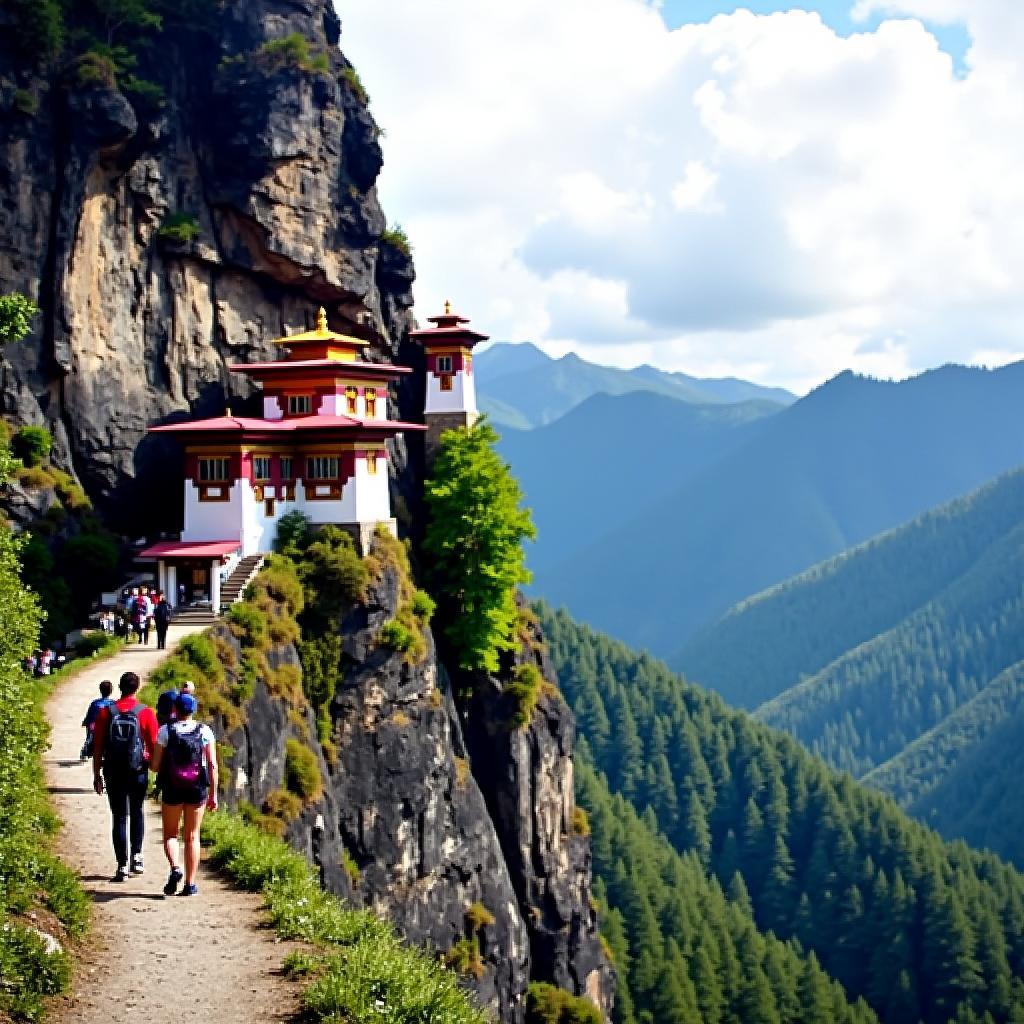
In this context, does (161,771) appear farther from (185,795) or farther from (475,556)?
(475,556)

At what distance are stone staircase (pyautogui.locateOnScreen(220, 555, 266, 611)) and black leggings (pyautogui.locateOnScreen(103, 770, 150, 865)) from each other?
2701cm

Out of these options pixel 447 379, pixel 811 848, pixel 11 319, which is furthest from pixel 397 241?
pixel 811 848

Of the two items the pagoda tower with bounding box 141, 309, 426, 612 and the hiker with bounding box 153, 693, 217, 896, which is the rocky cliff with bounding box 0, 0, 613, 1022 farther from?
the hiker with bounding box 153, 693, 217, 896

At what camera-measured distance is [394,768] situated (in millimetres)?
52562

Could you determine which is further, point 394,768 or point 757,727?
point 757,727

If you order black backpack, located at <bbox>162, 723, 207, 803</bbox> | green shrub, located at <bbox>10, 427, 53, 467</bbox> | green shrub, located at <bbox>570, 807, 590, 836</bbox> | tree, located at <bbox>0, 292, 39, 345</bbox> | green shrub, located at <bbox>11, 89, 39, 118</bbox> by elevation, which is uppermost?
green shrub, located at <bbox>11, 89, 39, 118</bbox>

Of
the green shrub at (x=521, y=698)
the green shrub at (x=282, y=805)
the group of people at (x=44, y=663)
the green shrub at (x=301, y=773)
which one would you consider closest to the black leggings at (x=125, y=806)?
the green shrub at (x=282, y=805)

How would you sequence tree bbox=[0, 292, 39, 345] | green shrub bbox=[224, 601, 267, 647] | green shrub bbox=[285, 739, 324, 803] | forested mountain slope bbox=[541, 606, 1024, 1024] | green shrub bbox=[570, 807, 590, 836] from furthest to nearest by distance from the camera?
forested mountain slope bbox=[541, 606, 1024, 1024]
green shrub bbox=[570, 807, 590, 836]
green shrub bbox=[224, 601, 267, 647]
green shrub bbox=[285, 739, 324, 803]
tree bbox=[0, 292, 39, 345]

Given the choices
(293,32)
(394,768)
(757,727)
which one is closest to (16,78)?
(293,32)

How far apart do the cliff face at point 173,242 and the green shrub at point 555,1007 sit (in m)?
29.3

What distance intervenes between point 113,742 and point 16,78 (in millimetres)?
43480

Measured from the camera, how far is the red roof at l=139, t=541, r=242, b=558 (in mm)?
47531

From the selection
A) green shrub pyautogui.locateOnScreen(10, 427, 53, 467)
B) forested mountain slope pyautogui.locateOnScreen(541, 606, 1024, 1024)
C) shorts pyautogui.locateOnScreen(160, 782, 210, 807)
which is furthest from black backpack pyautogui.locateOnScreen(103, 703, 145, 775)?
forested mountain slope pyautogui.locateOnScreen(541, 606, 1024, 1024)

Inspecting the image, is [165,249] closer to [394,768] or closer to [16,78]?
[16,78]
